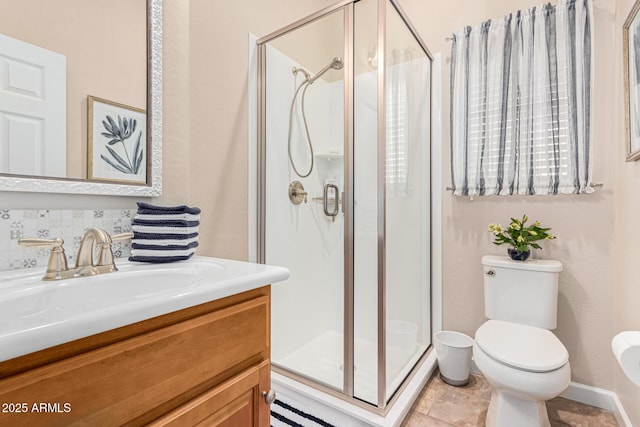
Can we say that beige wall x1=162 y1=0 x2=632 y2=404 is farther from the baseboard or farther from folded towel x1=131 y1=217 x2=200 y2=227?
folded towel x1=131 y1=217 x2=200 y2=227

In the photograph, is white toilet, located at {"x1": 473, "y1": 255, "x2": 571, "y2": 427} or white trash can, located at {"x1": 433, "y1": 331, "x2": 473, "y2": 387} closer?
white toilet, located at {"x1": 473, "y1": 255, "x2": 571, "y2": 427}

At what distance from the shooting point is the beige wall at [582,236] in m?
1.61

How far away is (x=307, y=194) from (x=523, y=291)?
4.10ft

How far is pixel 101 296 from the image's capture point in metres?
0.88

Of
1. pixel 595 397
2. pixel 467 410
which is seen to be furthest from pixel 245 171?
pixel 595 397

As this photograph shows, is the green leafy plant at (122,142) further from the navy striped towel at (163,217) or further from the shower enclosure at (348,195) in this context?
the shower enclosure at (348,195)

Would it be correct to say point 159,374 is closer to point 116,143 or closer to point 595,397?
point 116,143

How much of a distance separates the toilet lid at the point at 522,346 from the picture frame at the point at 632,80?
0.82 m

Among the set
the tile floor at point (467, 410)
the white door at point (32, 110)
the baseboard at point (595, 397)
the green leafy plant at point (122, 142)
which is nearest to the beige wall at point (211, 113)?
the green leafy plant at point (122, 142)

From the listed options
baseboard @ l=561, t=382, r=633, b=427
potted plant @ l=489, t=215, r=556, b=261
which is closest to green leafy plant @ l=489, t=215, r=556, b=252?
potted plant @ l=489, t=215, r=556, b=261

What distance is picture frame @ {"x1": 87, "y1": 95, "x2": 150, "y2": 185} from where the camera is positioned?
3.53 ft

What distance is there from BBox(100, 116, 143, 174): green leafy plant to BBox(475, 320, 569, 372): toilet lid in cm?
158

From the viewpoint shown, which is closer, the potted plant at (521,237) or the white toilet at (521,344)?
the white toilet at (521,344)

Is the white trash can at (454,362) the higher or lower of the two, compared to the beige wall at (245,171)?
lower
